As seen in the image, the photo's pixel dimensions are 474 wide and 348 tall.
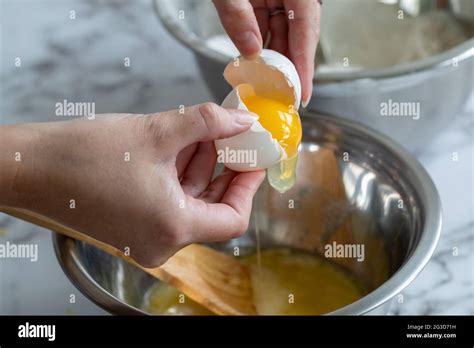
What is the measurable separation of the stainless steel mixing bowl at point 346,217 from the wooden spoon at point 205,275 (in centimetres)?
5

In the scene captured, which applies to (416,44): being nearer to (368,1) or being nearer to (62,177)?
(368,1)

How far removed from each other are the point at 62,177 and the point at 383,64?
0.85 m

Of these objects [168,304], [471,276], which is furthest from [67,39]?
[471,276]

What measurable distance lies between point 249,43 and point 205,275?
0.38m

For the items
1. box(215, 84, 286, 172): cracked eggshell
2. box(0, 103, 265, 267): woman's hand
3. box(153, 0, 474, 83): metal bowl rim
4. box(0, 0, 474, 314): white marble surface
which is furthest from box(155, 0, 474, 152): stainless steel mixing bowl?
box(0, 103, 265, 267): woman's hand

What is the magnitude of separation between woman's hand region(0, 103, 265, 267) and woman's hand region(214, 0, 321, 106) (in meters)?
0.18

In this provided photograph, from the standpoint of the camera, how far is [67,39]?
1.91 metres

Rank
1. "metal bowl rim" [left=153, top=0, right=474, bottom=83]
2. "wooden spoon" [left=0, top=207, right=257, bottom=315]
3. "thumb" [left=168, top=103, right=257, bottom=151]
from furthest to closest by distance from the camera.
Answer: "metal bowl rim" [left=153, top=0, right=474, bottom=83], "wooden spoon" [left=0, top=207, right=257, bottom=315], "thumb" [left=168, top=103, right=257, bottom=151]

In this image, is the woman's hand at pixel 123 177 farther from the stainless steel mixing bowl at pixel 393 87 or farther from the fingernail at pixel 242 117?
the stainless steel mixing bowl at pixel 393 87

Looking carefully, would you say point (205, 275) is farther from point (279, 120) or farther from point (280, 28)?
point (280, 28)

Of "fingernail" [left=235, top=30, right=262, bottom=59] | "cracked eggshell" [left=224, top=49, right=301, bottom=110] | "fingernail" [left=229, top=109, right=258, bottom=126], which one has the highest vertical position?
"fingernail" [left=235, top=30, right=262, bottom=59]

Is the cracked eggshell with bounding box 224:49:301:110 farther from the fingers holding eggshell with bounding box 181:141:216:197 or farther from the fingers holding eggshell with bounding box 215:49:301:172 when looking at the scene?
the fingers holding eggshell with bounding box 181:141:216:197

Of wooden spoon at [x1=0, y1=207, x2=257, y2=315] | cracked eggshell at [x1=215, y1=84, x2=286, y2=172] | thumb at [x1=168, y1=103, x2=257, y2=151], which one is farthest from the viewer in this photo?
wooden spoon at [x1=0, y1=207, x2=257, y2=315]

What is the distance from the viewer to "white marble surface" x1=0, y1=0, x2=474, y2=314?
135 centimetres
